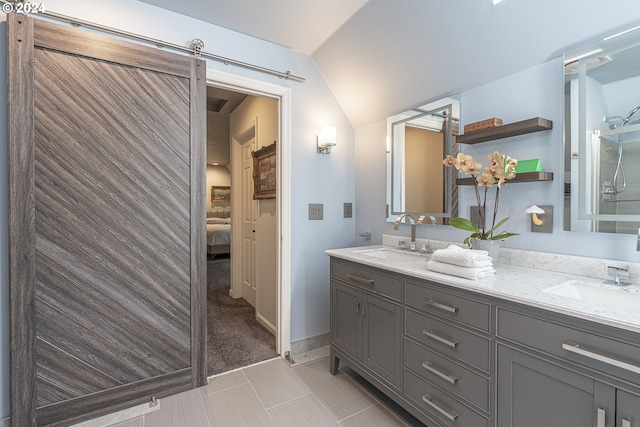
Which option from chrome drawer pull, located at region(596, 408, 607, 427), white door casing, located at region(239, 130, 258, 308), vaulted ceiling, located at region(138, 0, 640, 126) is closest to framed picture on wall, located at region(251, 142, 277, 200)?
white door casing, located at region(239, 130, 258, 308)

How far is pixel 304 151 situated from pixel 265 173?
67cm

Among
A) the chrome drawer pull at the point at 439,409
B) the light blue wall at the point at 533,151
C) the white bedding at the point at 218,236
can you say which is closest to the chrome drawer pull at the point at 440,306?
the chrome drawer pull at the point at 439,409

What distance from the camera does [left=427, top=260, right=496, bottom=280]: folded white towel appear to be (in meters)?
1.41

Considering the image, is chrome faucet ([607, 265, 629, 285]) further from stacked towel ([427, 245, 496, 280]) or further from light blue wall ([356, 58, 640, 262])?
stacked towel ([427, 245, 496, 280])

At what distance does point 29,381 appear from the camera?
1.62 metres

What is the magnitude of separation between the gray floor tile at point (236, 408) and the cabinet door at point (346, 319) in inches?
26.3

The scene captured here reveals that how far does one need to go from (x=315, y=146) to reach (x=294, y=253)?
0.95m

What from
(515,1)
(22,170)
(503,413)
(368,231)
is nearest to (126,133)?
(22,170)

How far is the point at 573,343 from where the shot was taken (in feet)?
3.41

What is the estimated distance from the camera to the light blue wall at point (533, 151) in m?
1.48

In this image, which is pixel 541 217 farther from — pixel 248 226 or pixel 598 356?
pixel 248 226

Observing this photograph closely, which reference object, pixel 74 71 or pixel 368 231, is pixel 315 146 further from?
pixel 74 71

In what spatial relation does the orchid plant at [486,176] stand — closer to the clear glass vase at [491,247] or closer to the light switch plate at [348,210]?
the clear glass vase at [491,247]

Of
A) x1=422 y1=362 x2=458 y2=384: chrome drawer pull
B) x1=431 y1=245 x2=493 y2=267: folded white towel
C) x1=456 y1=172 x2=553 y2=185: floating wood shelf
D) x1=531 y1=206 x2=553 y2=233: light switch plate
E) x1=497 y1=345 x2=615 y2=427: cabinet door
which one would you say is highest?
x1=456 y1=172 x2=553 y2=185: floating wood shelf
